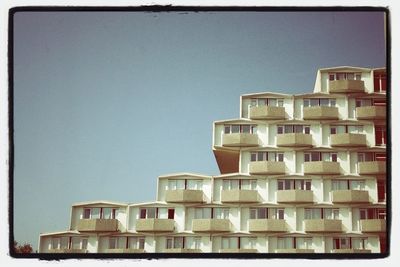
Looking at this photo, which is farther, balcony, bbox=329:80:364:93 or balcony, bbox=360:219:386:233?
balcony, bbox=329:80:364:93

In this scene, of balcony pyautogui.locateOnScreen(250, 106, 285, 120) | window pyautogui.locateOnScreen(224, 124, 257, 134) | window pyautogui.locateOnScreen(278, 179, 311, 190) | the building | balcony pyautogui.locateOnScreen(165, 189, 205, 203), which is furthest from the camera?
window pyautogui.locateOnScreen(224, 124, 257, 134)

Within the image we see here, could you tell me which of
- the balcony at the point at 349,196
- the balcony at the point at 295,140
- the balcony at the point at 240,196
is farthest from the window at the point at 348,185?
the balcony at the point at 240,196

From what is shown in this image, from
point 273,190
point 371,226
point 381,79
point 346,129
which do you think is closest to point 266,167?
point 273,190

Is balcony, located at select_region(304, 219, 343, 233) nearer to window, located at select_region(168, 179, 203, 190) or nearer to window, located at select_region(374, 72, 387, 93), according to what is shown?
window, located at select_region(168, 179, 203, 190)

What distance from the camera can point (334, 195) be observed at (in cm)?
1221

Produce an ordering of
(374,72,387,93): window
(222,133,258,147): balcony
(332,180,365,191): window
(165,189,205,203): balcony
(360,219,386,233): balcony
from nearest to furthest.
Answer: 1. (374,72,387,93): window
2. (360,219,386,233): balcony
3. (332,180,365,191): window
4. (165,189,205,203): balcony
5. (222,133,258,147): balcony

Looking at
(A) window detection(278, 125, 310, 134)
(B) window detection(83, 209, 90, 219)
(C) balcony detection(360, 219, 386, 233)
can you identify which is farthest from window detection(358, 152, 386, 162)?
(B) window detection(83, 209, 90, 219)

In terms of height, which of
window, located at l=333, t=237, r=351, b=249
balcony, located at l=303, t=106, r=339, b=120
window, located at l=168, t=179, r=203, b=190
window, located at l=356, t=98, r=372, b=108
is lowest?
window, located at l=333, t=237, r=351, b=249

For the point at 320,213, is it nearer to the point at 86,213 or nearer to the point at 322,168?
the point at 322,168

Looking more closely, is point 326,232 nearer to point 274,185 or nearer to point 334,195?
point 334,195

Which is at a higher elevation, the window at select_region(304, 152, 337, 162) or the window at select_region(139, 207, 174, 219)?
the window at select_region(304, 152, 337, 162)

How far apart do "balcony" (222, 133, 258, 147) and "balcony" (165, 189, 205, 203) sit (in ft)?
5.43

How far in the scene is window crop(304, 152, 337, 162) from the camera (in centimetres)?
1325

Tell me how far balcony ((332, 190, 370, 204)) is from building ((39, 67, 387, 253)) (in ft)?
0.12
